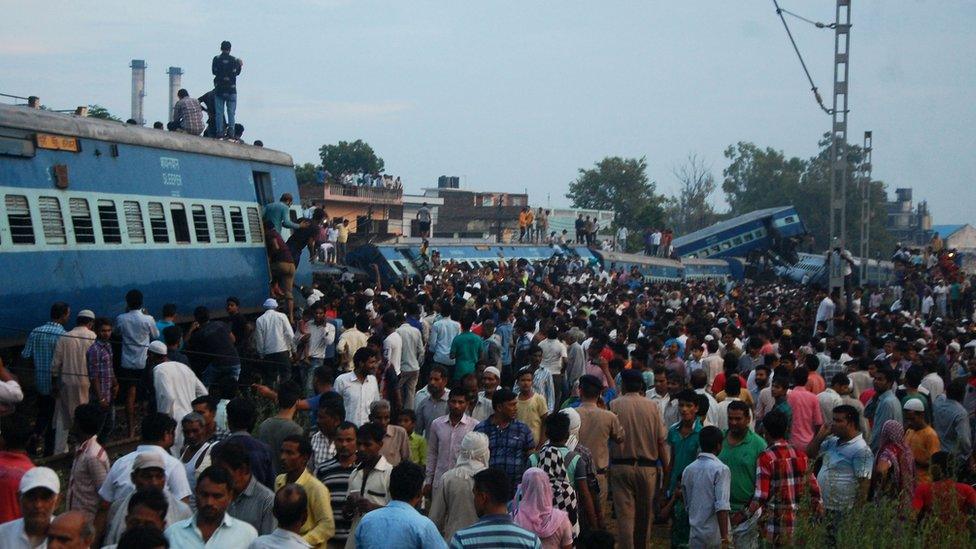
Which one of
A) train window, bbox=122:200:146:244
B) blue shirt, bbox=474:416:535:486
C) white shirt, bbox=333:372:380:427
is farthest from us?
train window, bbox=122:200:146:244

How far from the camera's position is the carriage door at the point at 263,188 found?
68.3 ft

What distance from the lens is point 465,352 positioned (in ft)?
48.6

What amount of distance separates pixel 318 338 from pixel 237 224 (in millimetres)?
4523

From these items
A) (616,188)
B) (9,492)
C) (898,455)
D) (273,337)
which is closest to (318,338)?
Answer: (273,337)

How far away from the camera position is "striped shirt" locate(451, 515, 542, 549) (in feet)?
21.8

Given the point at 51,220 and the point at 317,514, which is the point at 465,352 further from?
the point at 317,514

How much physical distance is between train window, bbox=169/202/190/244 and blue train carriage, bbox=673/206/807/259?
41660 mm

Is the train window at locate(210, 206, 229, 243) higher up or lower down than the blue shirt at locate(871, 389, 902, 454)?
higher up

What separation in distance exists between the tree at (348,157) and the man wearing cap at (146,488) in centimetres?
7972

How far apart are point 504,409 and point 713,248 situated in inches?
1988

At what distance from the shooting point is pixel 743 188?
13325 centimetres

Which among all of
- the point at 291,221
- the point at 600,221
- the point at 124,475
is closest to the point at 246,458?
the point at 124,475

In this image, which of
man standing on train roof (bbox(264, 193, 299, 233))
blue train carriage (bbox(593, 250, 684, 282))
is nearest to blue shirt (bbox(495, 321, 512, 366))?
man standing on train roof (bbox(264, 193, 299, 233))

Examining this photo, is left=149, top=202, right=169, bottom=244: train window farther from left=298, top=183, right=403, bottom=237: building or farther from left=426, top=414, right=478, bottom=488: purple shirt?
left=298, top=183, right=403, bottom=237: building
